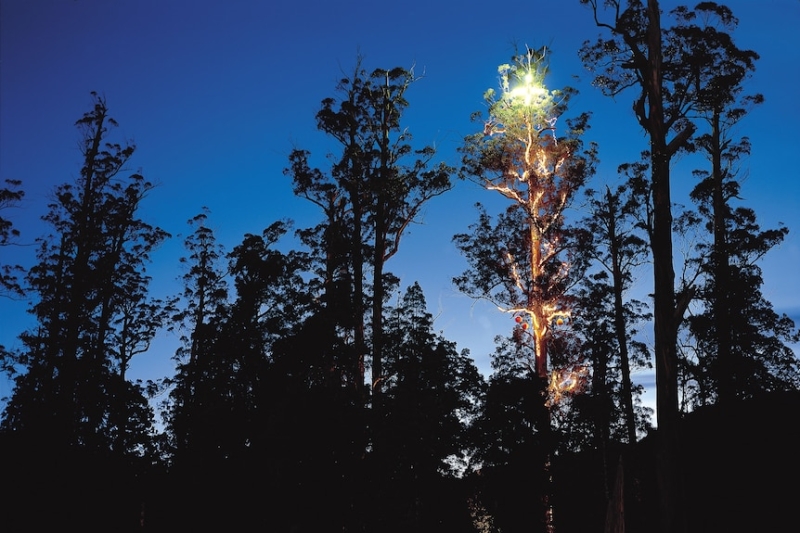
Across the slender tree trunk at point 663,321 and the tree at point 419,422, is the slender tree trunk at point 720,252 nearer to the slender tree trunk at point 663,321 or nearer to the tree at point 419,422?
the tree at point 419,422

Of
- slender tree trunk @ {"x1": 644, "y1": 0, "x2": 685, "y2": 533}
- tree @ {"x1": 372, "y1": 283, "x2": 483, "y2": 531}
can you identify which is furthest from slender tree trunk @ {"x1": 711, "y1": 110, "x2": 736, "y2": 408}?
slender tree trunk @ {"x1": 644, "y1": 0, "x2": 685, "y2": 533}

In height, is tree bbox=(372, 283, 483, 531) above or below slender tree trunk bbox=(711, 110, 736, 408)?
below

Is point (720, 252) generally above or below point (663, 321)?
above

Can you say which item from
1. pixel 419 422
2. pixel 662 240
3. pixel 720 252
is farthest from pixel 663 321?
pixel 720 252

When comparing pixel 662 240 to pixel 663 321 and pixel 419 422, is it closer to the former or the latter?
pixel 663 321

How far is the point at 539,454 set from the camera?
1412cm

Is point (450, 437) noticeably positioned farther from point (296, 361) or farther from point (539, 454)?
point (296, 361)

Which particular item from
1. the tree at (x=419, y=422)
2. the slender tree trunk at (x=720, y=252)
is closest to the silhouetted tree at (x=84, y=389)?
the tree at (x=419, y=422)

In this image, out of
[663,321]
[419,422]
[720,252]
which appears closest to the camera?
[663,321]

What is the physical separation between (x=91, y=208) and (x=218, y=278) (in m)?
8.01

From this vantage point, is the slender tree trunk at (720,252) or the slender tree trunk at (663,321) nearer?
the slender tree trunk at (663,321)

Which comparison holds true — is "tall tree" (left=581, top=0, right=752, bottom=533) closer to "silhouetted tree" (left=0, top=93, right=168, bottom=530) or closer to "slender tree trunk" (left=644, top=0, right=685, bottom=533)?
"slender tree trunk" (left=644, top=0, right=685, bottom=533)

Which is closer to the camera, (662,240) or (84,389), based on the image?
(662,240)

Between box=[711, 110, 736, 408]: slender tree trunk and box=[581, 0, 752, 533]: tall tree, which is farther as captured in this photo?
box=[711, 110, 736, 408]: slender tree trunk
